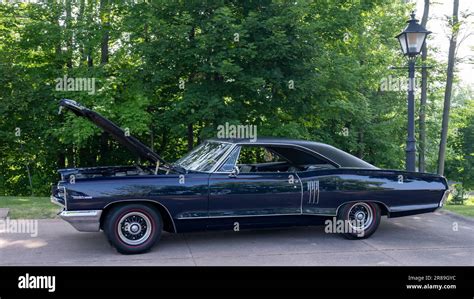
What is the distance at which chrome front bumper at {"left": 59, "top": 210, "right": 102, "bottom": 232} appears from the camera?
563cm

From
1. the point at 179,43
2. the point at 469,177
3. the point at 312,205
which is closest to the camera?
the point at 312,205

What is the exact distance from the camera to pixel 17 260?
548 centimetres

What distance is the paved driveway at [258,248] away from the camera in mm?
5586

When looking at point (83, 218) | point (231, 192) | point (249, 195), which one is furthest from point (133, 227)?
point (249, 195)

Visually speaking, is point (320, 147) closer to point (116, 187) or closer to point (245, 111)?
point (116, 187)

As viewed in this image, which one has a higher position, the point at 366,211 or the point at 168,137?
the point at 168,137

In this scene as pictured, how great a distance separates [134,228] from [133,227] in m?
0.02

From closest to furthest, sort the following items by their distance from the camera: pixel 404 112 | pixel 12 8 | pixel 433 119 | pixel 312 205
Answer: pixel 312 205, pixel 12 8, pixel 404 112, pixel 433 119

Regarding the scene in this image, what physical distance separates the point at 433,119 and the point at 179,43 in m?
17.6

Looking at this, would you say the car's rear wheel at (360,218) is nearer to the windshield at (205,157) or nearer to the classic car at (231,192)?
the classic car at (231,192)

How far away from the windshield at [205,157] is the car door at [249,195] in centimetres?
21

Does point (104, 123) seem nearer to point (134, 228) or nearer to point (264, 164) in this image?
point (134, 228)

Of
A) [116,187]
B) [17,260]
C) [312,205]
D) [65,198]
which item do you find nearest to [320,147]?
[312,205]

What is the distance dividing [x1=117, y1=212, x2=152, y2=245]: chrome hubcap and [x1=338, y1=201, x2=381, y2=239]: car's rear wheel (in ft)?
9.20
